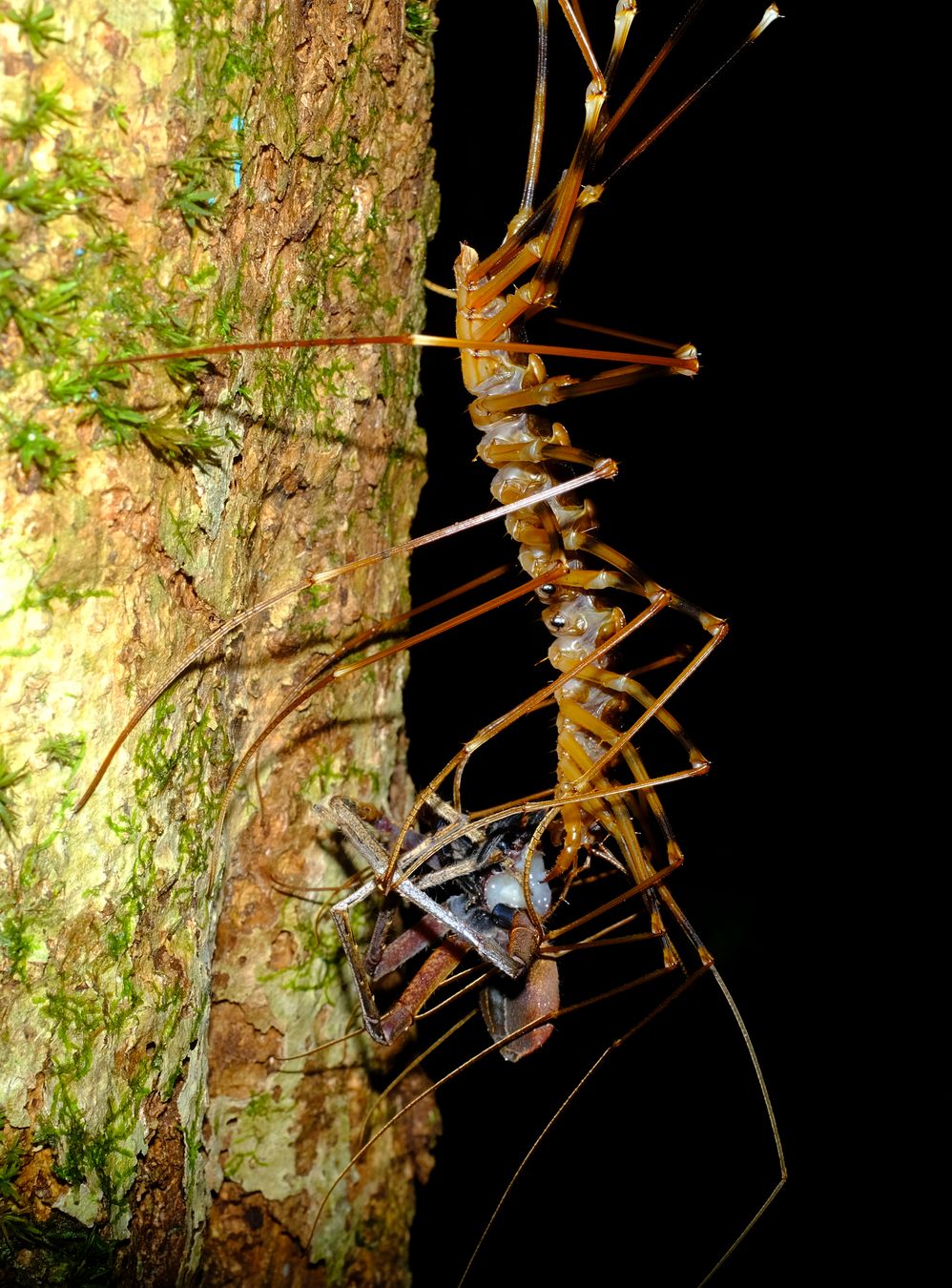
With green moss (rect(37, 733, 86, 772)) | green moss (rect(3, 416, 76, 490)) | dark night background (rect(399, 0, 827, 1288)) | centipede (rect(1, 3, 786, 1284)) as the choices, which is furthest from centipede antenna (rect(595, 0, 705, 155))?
green moss (rect(37, 733, 86, 772))

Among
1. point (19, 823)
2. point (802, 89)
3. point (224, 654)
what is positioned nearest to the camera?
point (19, 823)

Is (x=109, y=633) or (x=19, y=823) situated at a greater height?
(x=109, y=633)

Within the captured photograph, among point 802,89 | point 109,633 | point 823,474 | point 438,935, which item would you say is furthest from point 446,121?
point 438,935

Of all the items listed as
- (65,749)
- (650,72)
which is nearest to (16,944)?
(65,749)

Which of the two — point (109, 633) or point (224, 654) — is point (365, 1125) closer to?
point (224, 654)

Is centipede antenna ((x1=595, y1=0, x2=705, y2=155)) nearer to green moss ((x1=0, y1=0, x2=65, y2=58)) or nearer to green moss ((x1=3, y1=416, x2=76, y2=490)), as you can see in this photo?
green moss ((x1=0, y1=0, x2=65, y2=58))

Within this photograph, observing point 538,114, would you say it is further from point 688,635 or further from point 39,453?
point 688,635
